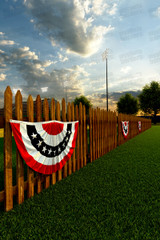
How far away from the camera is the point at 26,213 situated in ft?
7.65

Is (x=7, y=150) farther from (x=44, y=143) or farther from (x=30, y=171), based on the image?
(x=44, y=143)

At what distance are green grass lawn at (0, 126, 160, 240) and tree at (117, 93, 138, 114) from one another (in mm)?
57089

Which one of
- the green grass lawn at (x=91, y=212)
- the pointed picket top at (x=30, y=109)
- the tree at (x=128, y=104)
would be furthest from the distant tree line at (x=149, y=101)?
the pointed picket top at (x=30, y=109)

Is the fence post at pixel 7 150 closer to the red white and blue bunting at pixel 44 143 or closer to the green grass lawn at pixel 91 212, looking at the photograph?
the red white and blue bunting at pixel 44 143

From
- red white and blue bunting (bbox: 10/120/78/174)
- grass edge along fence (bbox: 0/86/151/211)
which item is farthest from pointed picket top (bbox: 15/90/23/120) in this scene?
red white and blue bunting (bbox: 10/120/78/174)

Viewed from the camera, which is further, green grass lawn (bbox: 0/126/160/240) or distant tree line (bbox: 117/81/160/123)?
distant tree line (bbox: 117/81/160/123)

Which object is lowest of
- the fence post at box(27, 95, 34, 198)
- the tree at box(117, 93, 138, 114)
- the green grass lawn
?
the green grass lawn

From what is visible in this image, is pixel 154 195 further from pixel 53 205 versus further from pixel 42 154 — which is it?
pixel 42 154

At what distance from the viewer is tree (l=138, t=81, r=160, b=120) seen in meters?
50.9

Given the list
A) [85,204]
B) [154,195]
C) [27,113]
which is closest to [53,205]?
[85,204]

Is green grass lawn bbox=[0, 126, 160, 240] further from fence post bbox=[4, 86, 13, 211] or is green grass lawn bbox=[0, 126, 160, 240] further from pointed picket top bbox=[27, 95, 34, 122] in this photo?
pointed picket top bbox=[27, 95, 34, 122]

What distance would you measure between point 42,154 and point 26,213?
3.26ft

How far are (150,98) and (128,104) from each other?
8.52 m

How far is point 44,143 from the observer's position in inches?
121
